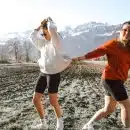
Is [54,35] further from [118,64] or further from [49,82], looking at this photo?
[118,64]

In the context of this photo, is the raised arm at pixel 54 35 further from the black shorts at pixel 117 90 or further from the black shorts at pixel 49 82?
Result: the black shorts at pixel 117 90

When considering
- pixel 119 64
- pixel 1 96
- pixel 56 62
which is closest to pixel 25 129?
pixel 56 62

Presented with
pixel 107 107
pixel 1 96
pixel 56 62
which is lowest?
pixel 1 96

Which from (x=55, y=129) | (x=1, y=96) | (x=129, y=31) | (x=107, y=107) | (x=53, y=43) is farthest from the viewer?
(x=1, y=96)

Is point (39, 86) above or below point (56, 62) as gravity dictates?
below

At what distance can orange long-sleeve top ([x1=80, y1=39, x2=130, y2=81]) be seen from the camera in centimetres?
499

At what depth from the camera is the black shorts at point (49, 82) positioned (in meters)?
5.87

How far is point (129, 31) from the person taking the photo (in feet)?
16.1

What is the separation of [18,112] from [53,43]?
2892 mm

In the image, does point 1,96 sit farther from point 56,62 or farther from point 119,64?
point 119,64

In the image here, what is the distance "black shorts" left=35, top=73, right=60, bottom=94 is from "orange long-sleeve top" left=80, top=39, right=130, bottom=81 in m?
0.90

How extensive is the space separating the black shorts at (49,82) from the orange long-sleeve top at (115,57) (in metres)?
0.90

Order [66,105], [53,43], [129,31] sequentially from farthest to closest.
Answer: [66,105] → [53,43] → [129,31]

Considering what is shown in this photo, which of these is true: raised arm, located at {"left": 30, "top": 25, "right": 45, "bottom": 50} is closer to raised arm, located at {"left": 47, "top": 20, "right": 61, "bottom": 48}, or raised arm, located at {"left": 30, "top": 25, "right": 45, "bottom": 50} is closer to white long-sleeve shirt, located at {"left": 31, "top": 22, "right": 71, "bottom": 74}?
white long-sleeve shirt, located at {"left": 31, "top": 22, "right": 71, "bottom": 74}
